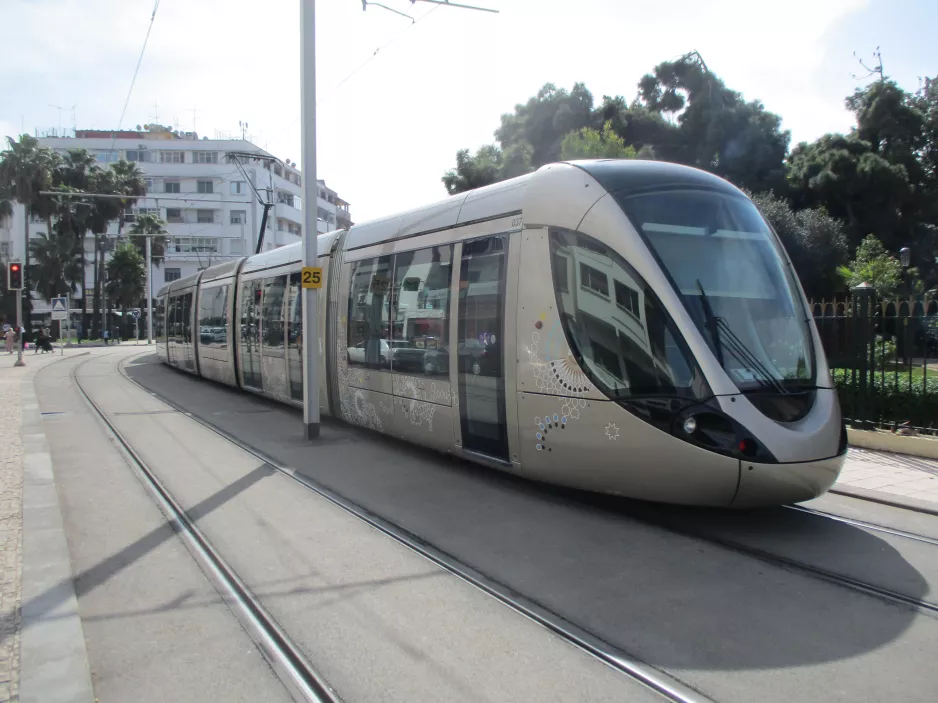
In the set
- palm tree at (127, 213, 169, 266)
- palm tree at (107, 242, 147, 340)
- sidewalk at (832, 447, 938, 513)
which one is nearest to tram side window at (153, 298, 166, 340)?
sidewalk at (832, 447, 938, 513)

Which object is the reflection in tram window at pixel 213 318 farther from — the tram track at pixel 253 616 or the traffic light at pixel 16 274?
the traffic light at pixel 16 274

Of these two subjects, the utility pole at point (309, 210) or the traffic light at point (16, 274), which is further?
the traffic light at point (16, 274)

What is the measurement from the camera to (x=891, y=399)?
401 inches

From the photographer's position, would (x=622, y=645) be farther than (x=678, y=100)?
No

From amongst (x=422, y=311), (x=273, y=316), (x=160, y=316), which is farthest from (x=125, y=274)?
(x=422, y=311)

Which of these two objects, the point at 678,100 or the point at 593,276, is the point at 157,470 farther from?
the point at 678,100

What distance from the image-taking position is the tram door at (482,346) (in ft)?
23.8

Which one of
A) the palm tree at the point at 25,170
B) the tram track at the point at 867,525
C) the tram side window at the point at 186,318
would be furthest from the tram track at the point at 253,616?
the palm tree at the point at 25,170

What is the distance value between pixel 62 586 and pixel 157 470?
4.10 m

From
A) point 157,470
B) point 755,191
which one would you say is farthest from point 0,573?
point 755,191

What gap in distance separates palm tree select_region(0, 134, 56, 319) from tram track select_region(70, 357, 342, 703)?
1901 inches

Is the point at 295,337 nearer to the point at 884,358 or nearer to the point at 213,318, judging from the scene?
the point at 213,318

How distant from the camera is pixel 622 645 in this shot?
3.94m

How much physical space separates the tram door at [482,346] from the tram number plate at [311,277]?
3.58 m
